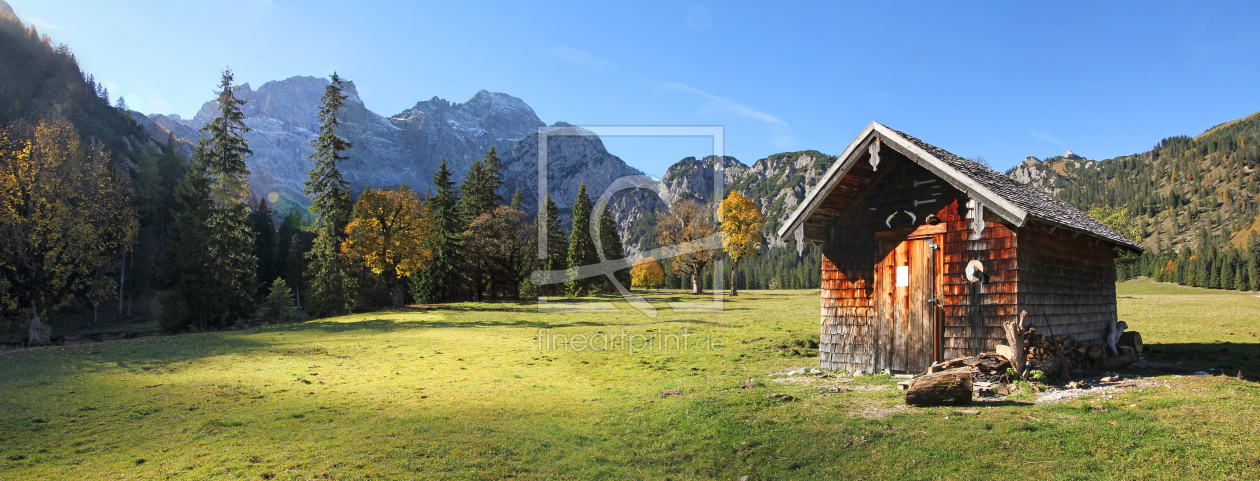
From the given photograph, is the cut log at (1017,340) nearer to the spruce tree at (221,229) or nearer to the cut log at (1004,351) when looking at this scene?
the cut log at (1004,351)

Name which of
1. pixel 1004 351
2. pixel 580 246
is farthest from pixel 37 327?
pixel 1004 351

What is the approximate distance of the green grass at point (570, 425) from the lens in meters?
6.94

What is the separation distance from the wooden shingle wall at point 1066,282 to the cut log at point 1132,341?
1.48 feet

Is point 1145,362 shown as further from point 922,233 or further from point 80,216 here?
point 80,216

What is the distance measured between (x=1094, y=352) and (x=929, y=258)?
16.4ft

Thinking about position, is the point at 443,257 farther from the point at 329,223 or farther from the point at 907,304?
the point at 907,304

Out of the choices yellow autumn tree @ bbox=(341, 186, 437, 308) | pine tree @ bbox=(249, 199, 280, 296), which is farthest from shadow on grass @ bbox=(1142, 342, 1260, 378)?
pine tree @ bbox=(249, 199, 280, 296)

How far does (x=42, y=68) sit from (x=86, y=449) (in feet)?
470

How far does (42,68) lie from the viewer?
101 meters

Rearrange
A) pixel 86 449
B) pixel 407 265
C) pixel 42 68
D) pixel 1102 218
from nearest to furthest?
pixel 86 449 < pixel 407 265 < pixel 1102 218 < pixel 42 68

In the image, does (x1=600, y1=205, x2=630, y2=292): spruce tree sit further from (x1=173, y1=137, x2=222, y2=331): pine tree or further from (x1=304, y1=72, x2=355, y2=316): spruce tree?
(x1=173, y1=137, x2=222, y2=331): pine tree

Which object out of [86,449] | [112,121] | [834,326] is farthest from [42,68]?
[834,326]

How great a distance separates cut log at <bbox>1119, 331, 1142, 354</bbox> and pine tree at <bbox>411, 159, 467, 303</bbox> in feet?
154

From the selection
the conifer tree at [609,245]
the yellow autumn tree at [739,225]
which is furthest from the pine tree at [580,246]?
the yellow autumn tree at [739,225]
